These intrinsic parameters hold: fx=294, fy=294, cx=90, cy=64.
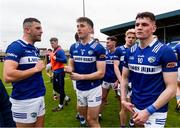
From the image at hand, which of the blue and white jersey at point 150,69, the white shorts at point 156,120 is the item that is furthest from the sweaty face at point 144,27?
the white shorts at point 156,120

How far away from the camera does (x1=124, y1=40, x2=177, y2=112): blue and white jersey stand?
368 cm

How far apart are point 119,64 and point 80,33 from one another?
71.0 inches

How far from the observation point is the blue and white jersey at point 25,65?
15.1ft

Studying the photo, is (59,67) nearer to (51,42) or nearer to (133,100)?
(51,42)

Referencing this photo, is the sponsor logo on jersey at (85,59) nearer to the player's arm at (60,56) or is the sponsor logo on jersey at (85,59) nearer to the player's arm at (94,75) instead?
the player's arm at (94,75)

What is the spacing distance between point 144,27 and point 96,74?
77.8 inches

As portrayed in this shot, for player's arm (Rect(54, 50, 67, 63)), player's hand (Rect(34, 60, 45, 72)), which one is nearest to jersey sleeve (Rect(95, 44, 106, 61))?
player's hand (Rect(34, 60, 45, 72))

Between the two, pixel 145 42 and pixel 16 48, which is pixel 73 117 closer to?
pixel 16 48

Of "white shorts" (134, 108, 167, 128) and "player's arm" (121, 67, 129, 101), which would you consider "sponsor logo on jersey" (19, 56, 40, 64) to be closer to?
"player's arm" (121, 67, 129, 101)

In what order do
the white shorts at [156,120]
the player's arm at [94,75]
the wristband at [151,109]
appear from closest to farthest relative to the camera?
the wristband at [151,109]
the white shorts at [156,120]
the player's arm at [94,75]

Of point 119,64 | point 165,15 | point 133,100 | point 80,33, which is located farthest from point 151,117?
point 165,15

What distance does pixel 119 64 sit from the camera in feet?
23.3

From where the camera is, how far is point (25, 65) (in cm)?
472

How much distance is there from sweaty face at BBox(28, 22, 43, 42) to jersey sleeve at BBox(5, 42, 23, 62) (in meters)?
0.38
